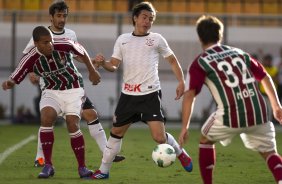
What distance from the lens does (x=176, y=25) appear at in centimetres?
2306

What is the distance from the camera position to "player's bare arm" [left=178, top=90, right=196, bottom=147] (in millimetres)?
8023

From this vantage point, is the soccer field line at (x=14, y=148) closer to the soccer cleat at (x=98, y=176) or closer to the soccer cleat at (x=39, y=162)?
the soccer cleat at (x=39, y=162)

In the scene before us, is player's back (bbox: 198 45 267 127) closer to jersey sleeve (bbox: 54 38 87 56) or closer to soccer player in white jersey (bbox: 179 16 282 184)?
soccer player in white jersey (bbox: 179 16 282 184)

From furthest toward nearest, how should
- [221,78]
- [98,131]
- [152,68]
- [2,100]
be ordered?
[2,100] < [98,131] < [152,68] < [221,78]

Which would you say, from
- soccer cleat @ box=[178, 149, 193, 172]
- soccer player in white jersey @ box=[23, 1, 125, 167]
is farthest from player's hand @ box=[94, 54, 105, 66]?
soccer cleat @ box=[178, 149, 193, 172]

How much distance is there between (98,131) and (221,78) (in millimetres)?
3944

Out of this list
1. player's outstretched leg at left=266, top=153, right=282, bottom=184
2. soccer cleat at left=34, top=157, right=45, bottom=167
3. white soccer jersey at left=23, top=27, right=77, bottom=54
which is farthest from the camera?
soccer cleat at left=34, top=157, right=45, bottom=167

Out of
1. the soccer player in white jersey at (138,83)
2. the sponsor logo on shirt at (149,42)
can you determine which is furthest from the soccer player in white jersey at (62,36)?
the sponsor logo on shirt at (149,42)

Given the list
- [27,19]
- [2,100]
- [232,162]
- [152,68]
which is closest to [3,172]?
[152,68]

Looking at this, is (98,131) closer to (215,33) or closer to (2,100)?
(215,33)

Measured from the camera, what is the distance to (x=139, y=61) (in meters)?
10.3

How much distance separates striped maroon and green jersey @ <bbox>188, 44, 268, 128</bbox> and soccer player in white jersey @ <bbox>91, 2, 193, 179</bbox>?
6.43ft

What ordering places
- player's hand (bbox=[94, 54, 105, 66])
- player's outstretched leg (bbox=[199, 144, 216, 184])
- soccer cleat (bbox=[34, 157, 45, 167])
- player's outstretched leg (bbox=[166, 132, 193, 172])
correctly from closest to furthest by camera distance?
player's outstretched leg (bbox=[199, 144, 216, 184]) → player's hand (bbox=[94, 54, 105, 66]) → player's outstretched leg (bbox=[166, 132, 193, 172]) → soccer cleat (bbox=[34, 157, 45, 167])

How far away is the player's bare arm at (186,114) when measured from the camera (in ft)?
26.3
